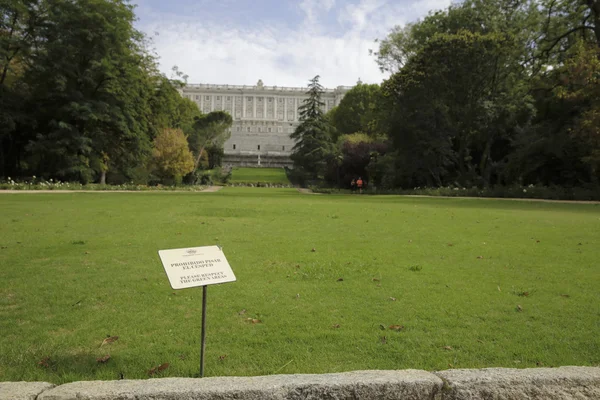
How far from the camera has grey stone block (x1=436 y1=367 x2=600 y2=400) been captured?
8.67 feet

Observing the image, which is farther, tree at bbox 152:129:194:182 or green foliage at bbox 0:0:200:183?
tree at bbox 152:129:194:182

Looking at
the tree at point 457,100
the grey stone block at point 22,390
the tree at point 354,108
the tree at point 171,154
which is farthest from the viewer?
the tree at point 354,108

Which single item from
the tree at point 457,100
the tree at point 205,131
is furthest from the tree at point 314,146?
the tree at point 457,100

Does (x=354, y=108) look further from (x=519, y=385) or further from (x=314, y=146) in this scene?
(x=519, y=385)

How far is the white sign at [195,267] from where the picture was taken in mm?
2855

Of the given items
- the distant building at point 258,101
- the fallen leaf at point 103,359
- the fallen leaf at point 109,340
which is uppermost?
the distant building at point 258,101

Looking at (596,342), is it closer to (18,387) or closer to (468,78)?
(18,387)

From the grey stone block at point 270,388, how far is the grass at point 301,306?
40 centimetres

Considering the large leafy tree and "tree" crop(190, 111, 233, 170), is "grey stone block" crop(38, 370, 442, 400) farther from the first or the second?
"tree" crop(190, 111, 233, 170)

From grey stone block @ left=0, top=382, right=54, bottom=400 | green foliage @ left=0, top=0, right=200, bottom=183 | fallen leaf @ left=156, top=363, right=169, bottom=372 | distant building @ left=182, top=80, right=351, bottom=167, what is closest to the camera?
grey stone block @ left=0, top=382, right=54, bottom=400

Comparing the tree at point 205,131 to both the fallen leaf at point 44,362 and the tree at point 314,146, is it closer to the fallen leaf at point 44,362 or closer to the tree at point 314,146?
the tree at point 314,146

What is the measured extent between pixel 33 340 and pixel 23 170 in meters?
36.1

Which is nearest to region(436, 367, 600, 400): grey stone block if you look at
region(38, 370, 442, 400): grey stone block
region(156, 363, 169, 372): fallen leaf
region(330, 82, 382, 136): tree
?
region(38, 370, 442, 400): grey stone block

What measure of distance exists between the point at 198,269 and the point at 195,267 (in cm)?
3
